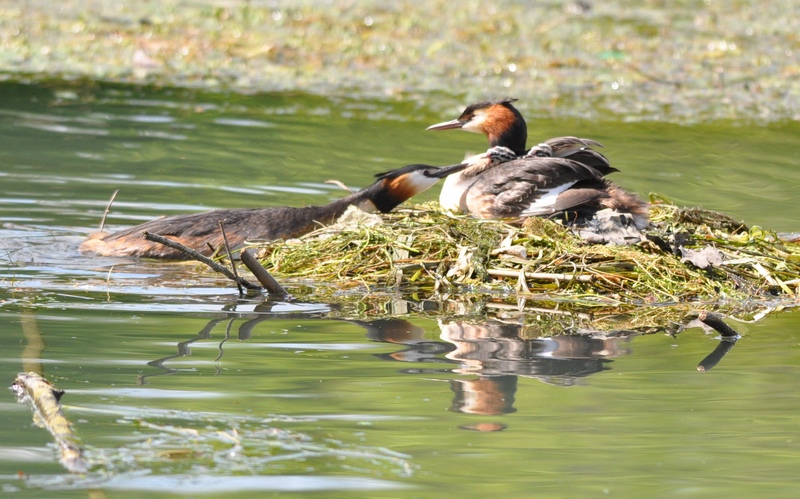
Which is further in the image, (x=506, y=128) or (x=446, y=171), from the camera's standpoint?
(x=506, y=128)

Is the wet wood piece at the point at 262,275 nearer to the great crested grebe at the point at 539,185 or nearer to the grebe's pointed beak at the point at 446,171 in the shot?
the great crested grebe at the point at 539,185

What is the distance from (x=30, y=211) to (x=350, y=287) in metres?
2.98

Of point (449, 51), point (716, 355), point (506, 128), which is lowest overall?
point (716, 355)

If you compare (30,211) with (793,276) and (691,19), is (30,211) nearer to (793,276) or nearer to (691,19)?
(793,276)

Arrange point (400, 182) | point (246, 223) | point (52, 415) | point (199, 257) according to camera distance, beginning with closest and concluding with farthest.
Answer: point (52, 415), point (199, 257), point (246, 223), point (400, 182)

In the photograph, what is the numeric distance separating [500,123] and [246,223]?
1.75m

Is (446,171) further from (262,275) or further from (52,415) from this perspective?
(52,415)

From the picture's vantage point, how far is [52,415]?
376 centimetres

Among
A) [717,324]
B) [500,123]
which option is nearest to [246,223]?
[500,123]

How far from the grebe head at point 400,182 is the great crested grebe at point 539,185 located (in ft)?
0.36

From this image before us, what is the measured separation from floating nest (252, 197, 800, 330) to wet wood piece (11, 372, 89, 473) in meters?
2.31

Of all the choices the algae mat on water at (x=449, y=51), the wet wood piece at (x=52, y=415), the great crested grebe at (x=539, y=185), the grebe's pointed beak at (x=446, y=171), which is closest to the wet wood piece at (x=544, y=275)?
the great crested grebe at (x=539, y=185)

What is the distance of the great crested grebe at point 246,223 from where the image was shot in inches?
287

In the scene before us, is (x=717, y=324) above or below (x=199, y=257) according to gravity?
below
